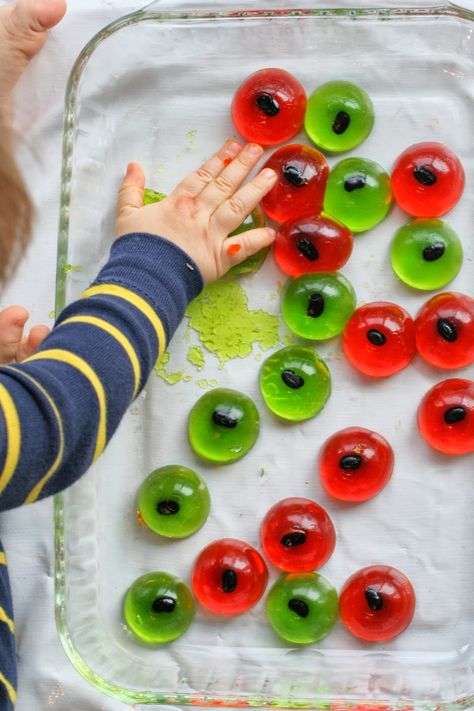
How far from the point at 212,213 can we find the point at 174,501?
217mm

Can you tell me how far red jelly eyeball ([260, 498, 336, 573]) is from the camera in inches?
27.9

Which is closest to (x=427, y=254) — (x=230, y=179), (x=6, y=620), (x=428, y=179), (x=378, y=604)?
(x=428, y=179)

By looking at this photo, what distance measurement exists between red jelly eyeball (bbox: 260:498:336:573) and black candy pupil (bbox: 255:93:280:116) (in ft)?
0.97

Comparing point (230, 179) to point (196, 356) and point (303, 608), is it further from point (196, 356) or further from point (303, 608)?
point (303, 608)

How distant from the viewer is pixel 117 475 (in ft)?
2.47

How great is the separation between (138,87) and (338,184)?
181 mm

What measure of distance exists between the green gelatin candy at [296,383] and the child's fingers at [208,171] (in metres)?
0.14

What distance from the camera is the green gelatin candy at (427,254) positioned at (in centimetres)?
72

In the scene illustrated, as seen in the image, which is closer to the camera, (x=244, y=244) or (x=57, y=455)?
(x=57, y=455)

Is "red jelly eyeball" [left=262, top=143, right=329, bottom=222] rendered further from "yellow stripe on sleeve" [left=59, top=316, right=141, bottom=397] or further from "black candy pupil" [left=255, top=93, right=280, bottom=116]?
"yellow stripe on sleeve" [left=59, top=316, right=141, bottom=397]

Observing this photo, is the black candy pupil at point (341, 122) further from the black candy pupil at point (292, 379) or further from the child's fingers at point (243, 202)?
the black candy pupil at point (292, 379)

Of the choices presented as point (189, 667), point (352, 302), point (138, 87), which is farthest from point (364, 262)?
point (189, 667)

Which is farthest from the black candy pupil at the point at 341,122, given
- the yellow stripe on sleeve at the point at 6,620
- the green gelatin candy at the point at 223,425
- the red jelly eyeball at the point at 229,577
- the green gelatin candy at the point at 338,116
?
the yellow stripe on sleeve at the point at 6,620

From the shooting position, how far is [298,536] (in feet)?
2.31
